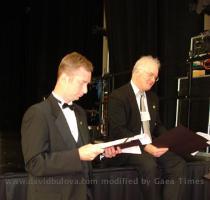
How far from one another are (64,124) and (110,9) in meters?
3.97

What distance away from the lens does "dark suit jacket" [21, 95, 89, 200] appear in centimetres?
189

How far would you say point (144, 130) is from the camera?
3.02 m

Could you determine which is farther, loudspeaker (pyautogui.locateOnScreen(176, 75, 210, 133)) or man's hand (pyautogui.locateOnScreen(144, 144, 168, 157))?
loudspeaker (pyautogui.locateOnScreen(176, 75, 210, 133))

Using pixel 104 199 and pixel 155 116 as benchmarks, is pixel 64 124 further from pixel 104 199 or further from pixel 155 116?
pixel 155 116

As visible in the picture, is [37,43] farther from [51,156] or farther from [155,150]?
[51,156]

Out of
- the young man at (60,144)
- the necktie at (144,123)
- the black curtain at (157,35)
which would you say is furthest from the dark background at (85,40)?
the young man at (60,144)

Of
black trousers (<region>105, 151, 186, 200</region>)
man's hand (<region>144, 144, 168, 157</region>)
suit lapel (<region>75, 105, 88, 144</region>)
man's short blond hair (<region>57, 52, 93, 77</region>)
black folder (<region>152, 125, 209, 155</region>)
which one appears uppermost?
man's short blond hair (<region>57, 52, 93, 77</region>)

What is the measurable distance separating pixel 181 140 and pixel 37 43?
638 centimetres

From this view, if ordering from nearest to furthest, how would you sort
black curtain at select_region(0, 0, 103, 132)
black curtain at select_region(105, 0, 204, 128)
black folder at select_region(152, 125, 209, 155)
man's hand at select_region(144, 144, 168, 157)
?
1. black folder at select_region(152, 125, 209, 155)
2. man's hand at select_region(144, 144, 168, 157)
3. black curtain at select_region(105, 0, 204, 128)
4. black curtain at select_region(0, 0, 103, 132)

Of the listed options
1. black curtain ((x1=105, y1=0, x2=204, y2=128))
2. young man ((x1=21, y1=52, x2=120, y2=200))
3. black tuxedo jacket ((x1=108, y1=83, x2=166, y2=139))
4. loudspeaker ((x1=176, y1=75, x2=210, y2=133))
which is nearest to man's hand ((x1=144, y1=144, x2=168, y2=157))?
black tuxedo jacket ((x1=108, y1=83, x2=166, y2=139))

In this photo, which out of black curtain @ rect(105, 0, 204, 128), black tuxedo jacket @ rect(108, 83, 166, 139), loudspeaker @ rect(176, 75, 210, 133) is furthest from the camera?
black curtain @ rect(105, 0, 204, 128)

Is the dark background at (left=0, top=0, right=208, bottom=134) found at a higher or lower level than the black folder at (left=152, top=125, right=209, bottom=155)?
higher

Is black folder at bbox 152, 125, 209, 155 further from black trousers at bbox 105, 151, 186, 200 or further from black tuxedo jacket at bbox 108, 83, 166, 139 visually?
black tuxedo jacket at bbox 108, 83, 166, 139

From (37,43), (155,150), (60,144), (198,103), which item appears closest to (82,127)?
(60,144)
